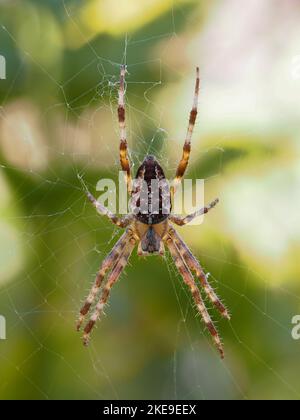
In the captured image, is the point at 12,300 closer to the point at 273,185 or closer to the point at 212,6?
the point at 273,185

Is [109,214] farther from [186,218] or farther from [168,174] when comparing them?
[168,174]

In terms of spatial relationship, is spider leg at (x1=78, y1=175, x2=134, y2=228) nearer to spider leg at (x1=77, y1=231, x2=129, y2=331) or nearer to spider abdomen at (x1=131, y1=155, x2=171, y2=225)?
spider abdomen at (x1=131, y1=155, x2=171, y2=225)

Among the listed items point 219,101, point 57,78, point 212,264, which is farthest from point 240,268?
point 57,78

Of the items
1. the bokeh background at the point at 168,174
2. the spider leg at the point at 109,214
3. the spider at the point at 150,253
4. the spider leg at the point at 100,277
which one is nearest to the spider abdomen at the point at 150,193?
the spider at the point at 150,253

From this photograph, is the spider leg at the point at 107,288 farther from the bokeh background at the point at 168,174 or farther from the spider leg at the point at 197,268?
the spider leg at the point at 197,268

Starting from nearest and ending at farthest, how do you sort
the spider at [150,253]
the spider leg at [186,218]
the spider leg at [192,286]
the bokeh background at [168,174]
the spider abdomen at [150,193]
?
the spider abdomen at [150,193] < the spider leg at [186,218] < the spider at [150,253] < the spider leg at [192,286] < the bokeh background at [168,174]
